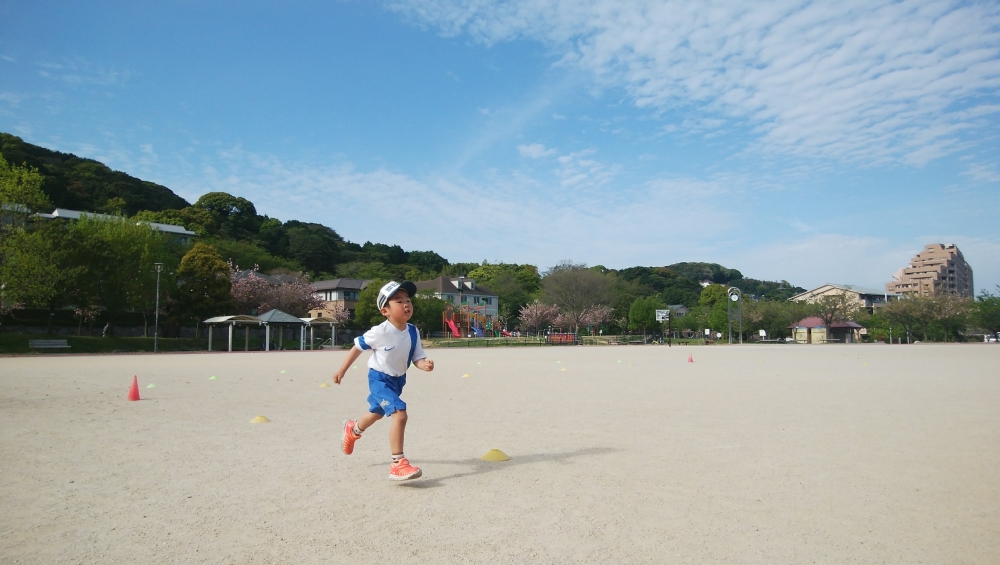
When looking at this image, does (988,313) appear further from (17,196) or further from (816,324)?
(17,196)

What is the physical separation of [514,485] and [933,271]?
178565 millimetres

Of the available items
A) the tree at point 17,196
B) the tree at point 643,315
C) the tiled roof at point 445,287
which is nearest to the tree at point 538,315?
the tree at point 643,315

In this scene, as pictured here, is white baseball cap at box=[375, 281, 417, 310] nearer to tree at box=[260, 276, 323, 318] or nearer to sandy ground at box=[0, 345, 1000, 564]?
sandy ground at box=[0, 345, 1000, 564]

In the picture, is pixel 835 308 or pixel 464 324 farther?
pixel 835 308

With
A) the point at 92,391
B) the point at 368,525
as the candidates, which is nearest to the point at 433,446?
the point at 368,525

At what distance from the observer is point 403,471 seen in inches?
190

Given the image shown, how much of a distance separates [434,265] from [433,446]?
381 ft

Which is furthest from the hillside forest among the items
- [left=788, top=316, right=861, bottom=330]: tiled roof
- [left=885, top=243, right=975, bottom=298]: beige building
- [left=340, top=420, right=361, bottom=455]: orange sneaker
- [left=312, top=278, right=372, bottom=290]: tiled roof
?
[left=885, top=243, right=975, bottom=298]: beige building

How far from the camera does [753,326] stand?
79312mm

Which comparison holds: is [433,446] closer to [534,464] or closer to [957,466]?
[534,464]

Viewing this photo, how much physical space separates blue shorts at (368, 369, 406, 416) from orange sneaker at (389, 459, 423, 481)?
0.44 meters

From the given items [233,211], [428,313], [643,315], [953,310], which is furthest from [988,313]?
[233,211]

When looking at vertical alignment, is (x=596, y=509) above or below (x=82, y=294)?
below

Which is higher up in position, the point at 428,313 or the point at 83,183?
the point at 83,183
